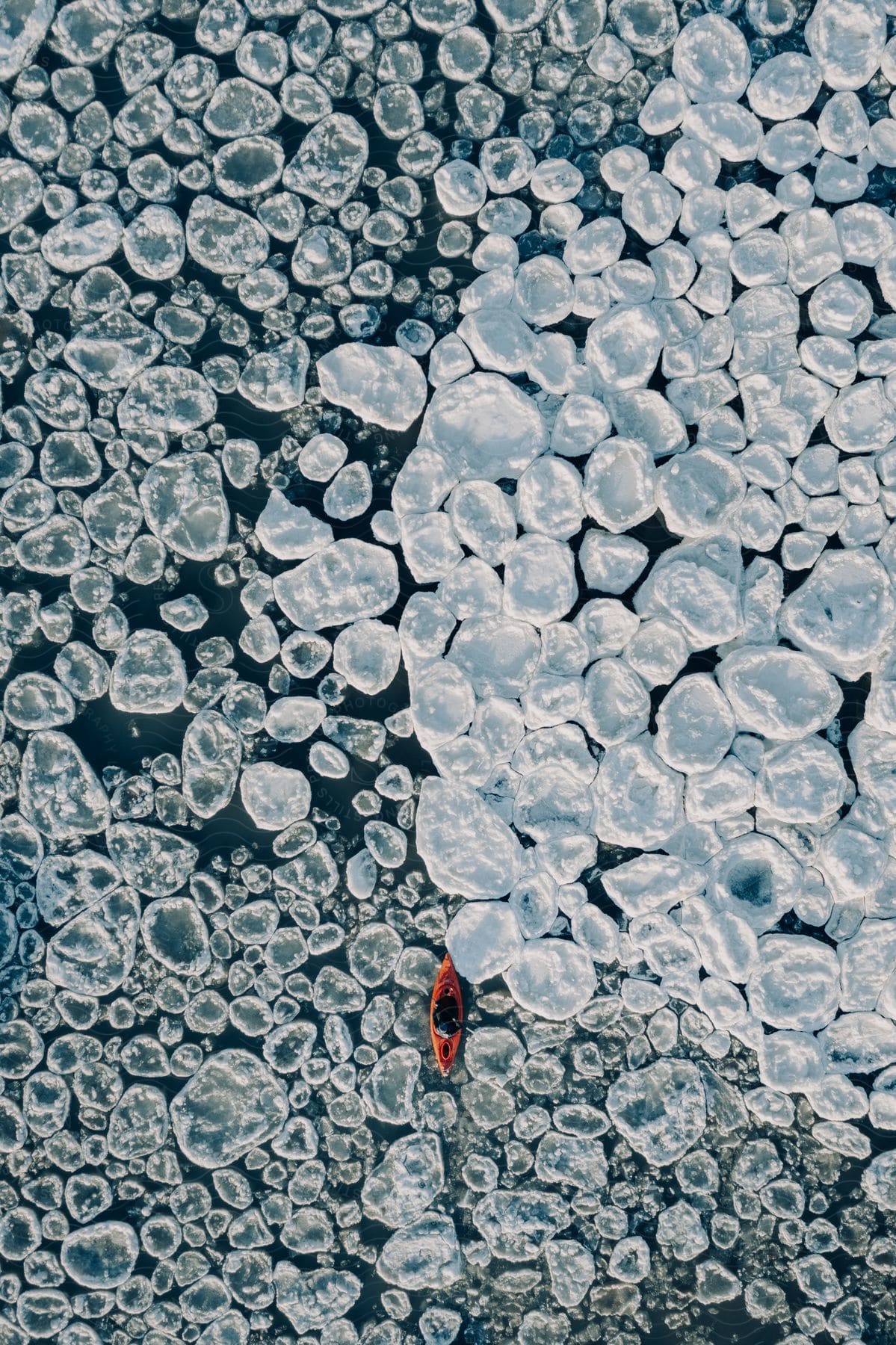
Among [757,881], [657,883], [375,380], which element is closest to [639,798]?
[657,883]

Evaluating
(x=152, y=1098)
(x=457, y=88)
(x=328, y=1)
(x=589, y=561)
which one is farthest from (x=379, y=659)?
(x=328, y=1)

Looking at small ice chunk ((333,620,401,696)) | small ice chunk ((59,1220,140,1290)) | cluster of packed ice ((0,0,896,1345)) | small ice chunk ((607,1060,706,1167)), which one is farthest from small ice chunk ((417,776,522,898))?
small ice chunk ((59,1220,140,1290))

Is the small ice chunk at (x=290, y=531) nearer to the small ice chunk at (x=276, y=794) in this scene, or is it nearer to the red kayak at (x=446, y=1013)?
the small ice chunk at (x=276, y=794)

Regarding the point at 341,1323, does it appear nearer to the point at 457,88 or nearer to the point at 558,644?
the point at 558,644

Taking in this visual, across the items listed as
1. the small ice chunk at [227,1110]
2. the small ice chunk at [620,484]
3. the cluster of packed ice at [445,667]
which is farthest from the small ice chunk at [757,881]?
the small ice chunk at [227,1110]

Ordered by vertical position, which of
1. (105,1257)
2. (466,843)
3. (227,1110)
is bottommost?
(105,1257)

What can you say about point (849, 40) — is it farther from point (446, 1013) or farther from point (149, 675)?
point (446, 1013)

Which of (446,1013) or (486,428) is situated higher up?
(486,428)
